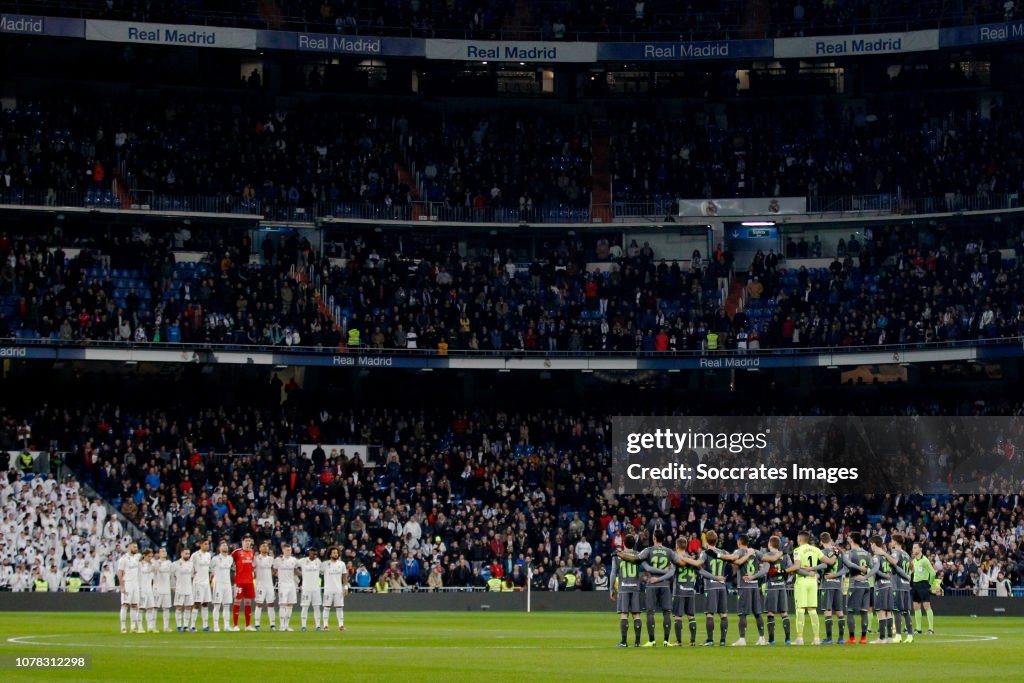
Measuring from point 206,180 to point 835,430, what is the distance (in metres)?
26.4

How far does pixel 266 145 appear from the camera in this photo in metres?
69.6

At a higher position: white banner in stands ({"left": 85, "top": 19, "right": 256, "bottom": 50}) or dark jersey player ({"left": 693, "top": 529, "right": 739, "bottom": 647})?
white banner in stands ({"left": 85, "top": 19, "right": 256, "bottom": 50})

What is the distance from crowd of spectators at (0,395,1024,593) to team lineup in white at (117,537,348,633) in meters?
12.2

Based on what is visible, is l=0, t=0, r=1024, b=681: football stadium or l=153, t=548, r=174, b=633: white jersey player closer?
l=153, t=548, r=174, b=633: white jersey player

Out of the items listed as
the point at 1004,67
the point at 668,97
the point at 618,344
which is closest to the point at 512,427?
the point at 618,344

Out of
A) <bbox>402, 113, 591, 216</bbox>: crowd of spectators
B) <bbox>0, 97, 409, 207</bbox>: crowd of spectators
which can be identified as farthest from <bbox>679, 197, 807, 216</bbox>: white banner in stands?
<bbox>0, 97, 409, 207</bbox>: crowd of spectators

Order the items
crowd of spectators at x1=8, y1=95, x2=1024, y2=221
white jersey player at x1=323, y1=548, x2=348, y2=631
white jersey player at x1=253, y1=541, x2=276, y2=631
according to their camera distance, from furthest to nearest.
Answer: crowd of spectators at x1=8, y1=95, x2=1024, y2=221
white jersey player at x1=323, y1=548, x2=348, y2=631
white jersey player at x1=253, y1=541, x2=276, y2=631

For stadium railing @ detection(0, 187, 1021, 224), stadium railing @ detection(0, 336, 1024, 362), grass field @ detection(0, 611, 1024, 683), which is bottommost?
grass field @ detection(0, 611, 1024, 683)

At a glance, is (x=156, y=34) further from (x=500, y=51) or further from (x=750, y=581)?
(x=750, y=581)

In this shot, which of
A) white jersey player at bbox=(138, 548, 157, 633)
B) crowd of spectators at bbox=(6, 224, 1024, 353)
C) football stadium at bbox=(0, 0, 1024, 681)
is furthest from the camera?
crowd of spectators at bbox=(6, 224, 1024, 353)

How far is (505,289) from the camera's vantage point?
2687 inches

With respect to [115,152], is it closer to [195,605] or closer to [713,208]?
[713,208]

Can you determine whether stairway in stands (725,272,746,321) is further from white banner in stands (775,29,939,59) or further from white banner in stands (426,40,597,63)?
white banner in stands (426,40,597,63)

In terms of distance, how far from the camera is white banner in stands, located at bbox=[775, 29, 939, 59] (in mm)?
67500
